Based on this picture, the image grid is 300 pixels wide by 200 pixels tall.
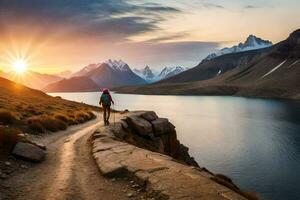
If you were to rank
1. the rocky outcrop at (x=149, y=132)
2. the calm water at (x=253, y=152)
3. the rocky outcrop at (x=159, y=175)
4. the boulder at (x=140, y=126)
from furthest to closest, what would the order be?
the calm water at (x=253, y=152), the boulder at (x=140, y=126), the rocky outcrop at (x=149, y=132), the rocky outcrop at (x=159, y=175)

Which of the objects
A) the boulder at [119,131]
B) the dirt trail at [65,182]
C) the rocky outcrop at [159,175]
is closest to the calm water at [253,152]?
the boulder at [119,131]

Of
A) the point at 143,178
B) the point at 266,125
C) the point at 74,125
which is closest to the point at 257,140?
the point at 266,125

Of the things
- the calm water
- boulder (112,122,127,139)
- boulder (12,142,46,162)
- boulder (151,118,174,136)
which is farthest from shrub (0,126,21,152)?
the calm water

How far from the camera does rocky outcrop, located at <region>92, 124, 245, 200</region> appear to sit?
504 inches

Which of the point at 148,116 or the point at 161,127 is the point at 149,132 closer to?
the point at 161,127

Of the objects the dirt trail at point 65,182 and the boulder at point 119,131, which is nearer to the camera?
the dirt trail at point 65,182

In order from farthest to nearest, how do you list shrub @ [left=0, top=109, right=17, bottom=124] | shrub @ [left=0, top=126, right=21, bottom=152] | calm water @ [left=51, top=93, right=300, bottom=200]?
calm water @ [left=51, top=93, right=300, bottom=200], shrub @ [left=0, top=109, right=17, bottom=124], shrub @ [left=0, top=126, right=21, bottom=152]

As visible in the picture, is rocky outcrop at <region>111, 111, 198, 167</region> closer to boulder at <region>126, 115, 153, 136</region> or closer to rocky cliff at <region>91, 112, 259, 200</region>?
boulder at <region>126, 115, 153, 136</region>

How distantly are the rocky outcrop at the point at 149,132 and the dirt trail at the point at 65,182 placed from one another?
12046mm

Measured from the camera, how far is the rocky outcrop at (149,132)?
34.0m

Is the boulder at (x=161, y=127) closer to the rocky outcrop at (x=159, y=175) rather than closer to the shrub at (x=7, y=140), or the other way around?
the rocky outcrop at (x=159, y=175)

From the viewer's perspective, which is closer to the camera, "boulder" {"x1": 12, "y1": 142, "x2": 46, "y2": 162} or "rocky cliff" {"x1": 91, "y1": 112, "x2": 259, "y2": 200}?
"rocky cliff" {"x1": 91, "y1": 112, "x2": 259, "y2": 200}

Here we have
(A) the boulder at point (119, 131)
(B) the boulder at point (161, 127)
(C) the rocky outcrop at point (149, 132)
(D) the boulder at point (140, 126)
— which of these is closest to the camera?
(A) the boulder at point (119, 131)

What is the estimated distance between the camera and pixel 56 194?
13305mm
